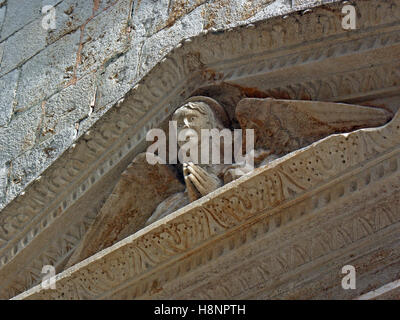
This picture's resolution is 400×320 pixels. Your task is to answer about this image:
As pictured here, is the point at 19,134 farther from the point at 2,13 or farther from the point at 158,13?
the point at 2,13

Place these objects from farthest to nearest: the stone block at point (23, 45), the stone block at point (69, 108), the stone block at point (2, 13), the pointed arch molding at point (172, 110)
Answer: the stone block at point (2, 13), the stone block at point (23, 45), the stone block at point (69, 108), the pointed arch molding at point (172, 110)

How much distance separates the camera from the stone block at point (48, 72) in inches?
205

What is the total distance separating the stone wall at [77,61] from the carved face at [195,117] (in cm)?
65

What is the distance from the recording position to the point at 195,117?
371 centimetres

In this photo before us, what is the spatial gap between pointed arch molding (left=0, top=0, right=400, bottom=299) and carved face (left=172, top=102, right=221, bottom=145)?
0.17 m

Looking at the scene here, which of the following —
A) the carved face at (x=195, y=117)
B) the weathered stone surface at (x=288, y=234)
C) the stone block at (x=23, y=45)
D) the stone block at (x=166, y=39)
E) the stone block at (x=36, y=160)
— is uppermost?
the stone block at (x=23, y=45)

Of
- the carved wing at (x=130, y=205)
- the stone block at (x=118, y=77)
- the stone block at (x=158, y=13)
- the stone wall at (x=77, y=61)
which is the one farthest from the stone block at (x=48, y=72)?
the carved wing at (x=130, y=205)

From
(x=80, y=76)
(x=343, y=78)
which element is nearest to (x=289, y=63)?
(x=343, y=78)

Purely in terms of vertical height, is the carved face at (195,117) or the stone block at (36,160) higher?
the stone block at (36,160)

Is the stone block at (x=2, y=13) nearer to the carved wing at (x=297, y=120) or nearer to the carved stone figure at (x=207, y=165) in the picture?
the carved stone figure at (x=207, y=165)

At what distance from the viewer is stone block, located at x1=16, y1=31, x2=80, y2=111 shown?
5199 mm

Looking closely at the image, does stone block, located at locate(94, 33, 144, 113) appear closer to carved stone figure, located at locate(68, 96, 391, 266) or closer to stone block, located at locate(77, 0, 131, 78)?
stone block, located at locate(77, 0, 131, 78)

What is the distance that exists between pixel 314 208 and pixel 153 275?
0.63m
